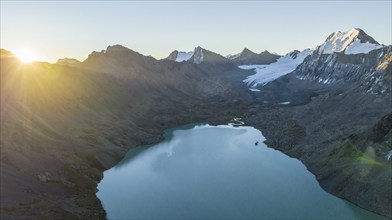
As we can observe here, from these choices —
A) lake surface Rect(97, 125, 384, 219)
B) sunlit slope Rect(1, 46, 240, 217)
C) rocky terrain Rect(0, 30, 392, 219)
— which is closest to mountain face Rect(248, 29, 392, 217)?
rocky terrain Rect(0, 30, 392, 219)

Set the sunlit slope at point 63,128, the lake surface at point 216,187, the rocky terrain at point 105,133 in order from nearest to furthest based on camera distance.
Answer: the lake surface at point 216,187, the rocky terrain at point 105,133, the sunlit slope at point 63,128

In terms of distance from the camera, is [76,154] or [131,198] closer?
[131,198]

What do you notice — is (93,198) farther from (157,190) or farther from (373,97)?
(373,97)

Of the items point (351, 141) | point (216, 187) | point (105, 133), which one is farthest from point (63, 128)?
point (351, 141)

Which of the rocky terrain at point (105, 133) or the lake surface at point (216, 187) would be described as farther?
the rocky terrain at point (105, 133)

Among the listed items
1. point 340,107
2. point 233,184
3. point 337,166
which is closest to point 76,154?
point 233,184

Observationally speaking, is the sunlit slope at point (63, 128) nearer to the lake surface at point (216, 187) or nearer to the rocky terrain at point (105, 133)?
the rocky terrain at point (105, 133)

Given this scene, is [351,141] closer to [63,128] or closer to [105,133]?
[105,133]

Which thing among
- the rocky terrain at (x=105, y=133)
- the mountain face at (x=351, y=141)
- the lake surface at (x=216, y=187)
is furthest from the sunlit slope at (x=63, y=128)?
the mountain face at (x=351, y=141)
